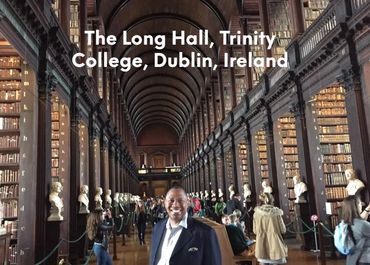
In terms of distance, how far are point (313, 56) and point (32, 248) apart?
20.7 feet

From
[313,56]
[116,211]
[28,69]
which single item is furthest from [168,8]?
[28,69]

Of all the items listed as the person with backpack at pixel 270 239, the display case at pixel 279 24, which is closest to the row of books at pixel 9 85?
the person with backpack at pixel 270 239

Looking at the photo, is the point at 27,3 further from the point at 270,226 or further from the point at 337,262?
the point at 337,262

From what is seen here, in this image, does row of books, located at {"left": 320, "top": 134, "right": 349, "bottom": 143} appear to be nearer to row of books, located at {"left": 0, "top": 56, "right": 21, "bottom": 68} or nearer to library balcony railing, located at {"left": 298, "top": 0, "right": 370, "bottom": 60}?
library balcony railing, located at {"left": 298, "top": 0, "right": 370, "bottom": 60}

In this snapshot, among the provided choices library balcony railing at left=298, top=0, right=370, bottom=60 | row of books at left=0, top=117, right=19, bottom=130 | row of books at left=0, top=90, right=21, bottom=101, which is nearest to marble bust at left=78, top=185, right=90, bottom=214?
row of books at left=0, top=117, right=19, bottom=130

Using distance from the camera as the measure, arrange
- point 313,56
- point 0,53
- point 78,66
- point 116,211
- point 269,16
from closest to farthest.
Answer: point 0,53
point 313,56
point 78,66
point 269,16
point 116,211

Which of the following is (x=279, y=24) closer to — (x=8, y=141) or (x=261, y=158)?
(x=261, y=158)

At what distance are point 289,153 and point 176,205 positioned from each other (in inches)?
365

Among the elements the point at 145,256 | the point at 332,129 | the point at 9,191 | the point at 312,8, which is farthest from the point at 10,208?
the point at 312,8

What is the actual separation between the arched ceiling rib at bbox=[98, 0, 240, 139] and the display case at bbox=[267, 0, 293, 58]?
9.63 ft

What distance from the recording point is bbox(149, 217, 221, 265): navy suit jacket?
1744 mm

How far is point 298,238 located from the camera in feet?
34.0

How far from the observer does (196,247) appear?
1761 mm

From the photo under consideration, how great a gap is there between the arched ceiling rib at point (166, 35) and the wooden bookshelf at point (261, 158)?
4.94m
